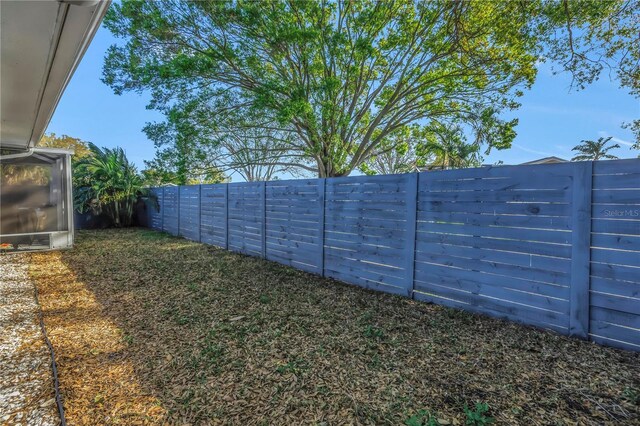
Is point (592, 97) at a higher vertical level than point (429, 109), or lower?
lower

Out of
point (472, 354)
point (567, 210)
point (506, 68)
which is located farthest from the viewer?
point (506, 68)

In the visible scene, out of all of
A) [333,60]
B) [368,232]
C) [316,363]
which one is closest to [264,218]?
[368,232]

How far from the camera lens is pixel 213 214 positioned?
7535 millimetres

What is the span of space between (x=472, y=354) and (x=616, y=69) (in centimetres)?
534

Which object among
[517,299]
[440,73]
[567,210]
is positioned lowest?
[517,299]

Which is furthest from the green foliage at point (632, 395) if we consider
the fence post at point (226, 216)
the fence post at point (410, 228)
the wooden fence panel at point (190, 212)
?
the wooden fence panel at point (190, 212)

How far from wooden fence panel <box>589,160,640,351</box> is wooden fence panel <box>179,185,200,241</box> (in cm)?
782

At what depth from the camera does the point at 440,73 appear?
7.71m

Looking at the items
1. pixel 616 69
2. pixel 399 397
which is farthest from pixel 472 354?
pixel 616 69

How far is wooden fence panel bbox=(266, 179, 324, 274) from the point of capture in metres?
4.84

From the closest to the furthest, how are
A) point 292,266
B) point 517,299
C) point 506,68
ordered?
point 517,299 < point 292,266 < point 506,68

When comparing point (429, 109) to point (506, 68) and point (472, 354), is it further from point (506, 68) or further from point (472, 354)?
point (472, 354)

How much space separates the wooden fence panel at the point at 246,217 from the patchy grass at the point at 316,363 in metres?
2.21

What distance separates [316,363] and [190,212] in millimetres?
7367
